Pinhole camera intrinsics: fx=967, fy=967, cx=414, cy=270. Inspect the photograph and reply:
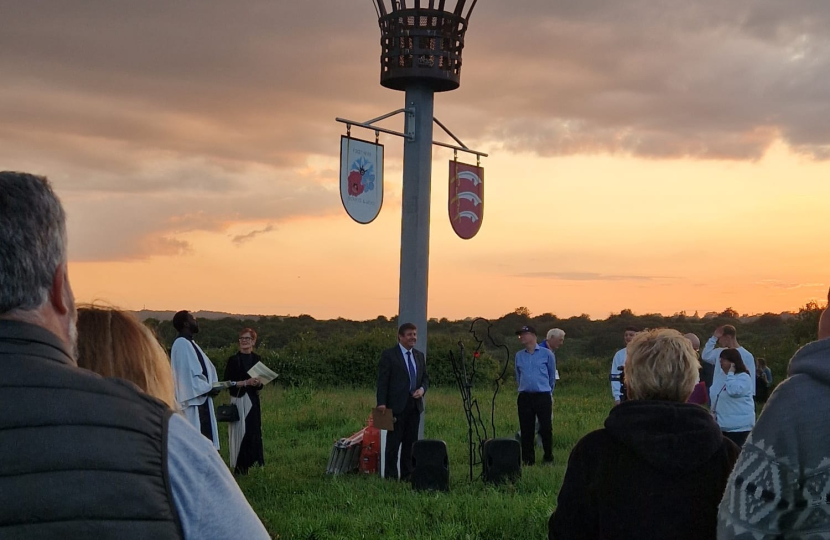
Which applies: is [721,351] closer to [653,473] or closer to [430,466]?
[430,466]

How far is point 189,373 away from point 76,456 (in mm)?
9122

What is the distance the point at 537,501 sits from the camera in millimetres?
10445

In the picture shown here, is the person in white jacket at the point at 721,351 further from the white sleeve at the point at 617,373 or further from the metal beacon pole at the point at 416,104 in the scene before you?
the metal beacon pole at the point at 416,104

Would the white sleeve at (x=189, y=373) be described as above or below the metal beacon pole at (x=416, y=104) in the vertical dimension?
below

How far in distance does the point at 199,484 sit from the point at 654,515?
7.93 feet

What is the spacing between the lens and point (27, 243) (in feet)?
6.49

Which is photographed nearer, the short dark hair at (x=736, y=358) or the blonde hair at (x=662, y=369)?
the blonde hair at (x=662, y=369)

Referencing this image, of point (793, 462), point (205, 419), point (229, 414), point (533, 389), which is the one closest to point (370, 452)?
point (229, 414)

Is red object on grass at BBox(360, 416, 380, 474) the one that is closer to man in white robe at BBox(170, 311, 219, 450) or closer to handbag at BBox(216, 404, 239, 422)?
handbag at BBox(216, 404, 239, 422)

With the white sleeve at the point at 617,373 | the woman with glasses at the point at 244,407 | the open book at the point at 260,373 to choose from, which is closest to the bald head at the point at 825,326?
the open book at the point at 260,373

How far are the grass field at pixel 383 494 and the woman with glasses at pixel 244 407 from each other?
0.31 metres

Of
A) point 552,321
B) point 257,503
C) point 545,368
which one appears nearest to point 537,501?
point 257,503

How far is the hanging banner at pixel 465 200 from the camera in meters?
15.4

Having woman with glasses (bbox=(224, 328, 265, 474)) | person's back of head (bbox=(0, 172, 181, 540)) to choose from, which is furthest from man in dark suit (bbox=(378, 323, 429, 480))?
person's back of head (bbox=(0, 172, 181, 540))
